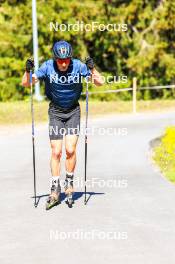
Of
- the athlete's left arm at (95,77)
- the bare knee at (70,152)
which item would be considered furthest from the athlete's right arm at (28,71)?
the bare knee at (70,152)

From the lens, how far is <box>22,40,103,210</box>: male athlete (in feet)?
28.5

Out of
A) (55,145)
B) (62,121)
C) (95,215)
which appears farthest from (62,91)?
(95,215)

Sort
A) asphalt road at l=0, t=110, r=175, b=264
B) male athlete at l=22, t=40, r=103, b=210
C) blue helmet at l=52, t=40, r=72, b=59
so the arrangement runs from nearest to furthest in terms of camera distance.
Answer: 1. asphalt road at l=0, t=110, r=175, b=264
2. blue helmet at l=52, t=40, r=72, b=59
3. male athlete at l=22, t=40, r=103, b=210

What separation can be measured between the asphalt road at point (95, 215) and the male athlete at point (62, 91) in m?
0.63

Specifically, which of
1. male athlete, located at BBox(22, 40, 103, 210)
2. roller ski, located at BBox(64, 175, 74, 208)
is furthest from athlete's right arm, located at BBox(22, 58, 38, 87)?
roller ski, located at BBox(64, 175, 74, 208)

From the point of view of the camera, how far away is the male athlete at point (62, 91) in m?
8.69

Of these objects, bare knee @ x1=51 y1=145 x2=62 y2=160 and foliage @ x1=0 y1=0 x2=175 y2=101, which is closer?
bare knee @ x1=51 y1=145 x2=62 y2=160

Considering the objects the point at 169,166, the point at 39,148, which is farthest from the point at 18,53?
the point at 169,166

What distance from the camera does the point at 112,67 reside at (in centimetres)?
3809

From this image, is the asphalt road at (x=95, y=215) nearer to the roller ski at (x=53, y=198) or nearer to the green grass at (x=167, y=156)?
the roller ski at (x=53, y=198)

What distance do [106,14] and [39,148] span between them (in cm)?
2096

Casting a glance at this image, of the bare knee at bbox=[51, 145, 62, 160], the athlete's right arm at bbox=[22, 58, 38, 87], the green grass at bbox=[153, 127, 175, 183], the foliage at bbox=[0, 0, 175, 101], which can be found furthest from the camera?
the foliage at bbox=[0, 0, 175, 101]

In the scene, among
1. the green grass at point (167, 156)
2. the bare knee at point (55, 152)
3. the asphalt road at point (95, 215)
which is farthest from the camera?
the green grass at point (167, 156)

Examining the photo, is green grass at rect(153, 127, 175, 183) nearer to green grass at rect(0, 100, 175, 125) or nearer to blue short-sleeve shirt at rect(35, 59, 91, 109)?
blue short-sleeve shirt at rect(35, 59, 91, 109)
